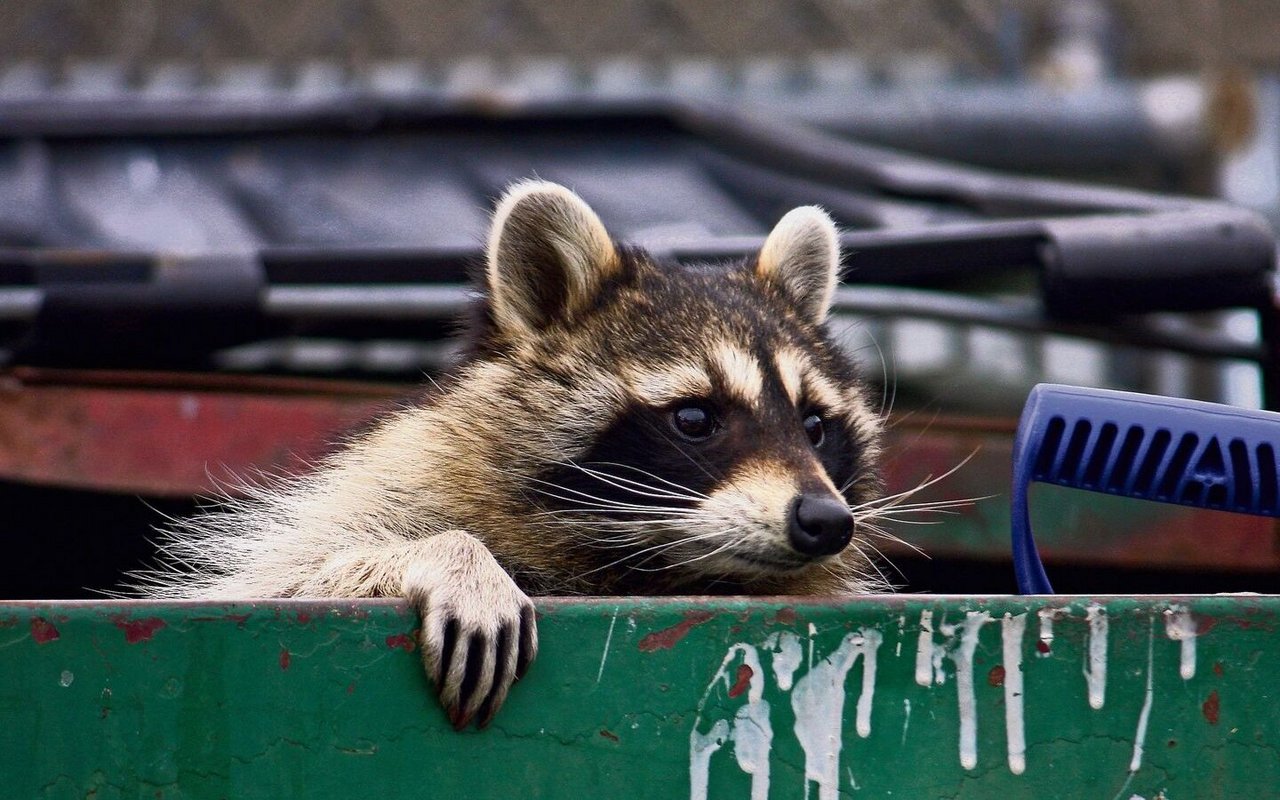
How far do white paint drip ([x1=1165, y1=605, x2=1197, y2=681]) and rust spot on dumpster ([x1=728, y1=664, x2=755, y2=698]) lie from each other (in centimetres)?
48

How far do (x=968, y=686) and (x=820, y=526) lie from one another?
60cm

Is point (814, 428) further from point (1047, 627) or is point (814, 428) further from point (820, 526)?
point (1047, 627)

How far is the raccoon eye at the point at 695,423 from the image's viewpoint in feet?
8.19

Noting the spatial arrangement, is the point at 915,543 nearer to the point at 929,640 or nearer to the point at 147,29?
the point at 929,640

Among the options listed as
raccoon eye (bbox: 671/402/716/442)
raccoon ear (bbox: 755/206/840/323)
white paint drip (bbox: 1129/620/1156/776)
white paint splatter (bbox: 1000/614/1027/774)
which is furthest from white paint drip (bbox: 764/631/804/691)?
raccoon ear (bbox: 755/206/840/323)

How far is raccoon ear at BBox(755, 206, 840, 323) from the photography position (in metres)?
3.01

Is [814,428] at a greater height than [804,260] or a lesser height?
lesser

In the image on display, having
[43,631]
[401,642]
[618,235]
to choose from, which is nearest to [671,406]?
[401,642]

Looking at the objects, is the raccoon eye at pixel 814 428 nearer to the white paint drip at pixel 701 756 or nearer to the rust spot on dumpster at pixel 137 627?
the white paint drip at pixel 701 756

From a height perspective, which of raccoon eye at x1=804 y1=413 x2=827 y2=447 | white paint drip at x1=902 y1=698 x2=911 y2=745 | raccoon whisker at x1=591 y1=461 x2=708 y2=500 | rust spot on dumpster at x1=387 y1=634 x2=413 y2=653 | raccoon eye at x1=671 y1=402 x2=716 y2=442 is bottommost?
white paint drip at x1=902 y1=698 x2=911 y2=745

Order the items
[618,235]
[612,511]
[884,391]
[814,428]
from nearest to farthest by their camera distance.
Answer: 1. [612,511]
2. [814,428]
3. [884,391]
4. [618,235]

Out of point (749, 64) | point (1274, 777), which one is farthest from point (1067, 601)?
point (749, 64)

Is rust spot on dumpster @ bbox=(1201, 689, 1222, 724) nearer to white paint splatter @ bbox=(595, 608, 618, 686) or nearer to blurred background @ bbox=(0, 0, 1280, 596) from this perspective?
white paint splatter @ bbox=(595, 608, 618, 686)

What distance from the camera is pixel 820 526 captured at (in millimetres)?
2227
